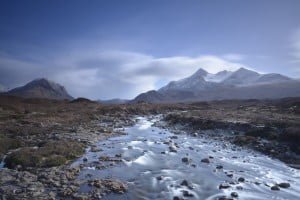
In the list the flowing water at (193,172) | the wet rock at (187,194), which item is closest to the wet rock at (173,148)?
the flowing water at (193,172)

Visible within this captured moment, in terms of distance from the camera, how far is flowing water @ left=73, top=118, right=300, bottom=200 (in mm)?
17469

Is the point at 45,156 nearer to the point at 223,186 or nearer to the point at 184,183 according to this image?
the point at 184,183

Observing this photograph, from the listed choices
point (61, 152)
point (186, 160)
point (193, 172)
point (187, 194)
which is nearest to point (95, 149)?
point (61, 152)

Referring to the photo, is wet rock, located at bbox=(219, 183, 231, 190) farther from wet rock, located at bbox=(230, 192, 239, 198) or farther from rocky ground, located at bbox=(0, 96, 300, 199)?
rocky ground, located at bbox=(0, 96, 300, 199)

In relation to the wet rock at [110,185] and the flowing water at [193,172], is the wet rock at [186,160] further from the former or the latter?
the wet rock at [110,185]

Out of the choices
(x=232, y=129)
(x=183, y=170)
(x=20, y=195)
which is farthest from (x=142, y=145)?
(x=20, y=195)

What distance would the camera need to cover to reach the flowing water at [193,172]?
1747cm

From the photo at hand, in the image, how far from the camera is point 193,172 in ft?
71.4

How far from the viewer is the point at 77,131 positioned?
39.6 m

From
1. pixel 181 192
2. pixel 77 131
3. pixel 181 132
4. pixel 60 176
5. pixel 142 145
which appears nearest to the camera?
pixel 181 192

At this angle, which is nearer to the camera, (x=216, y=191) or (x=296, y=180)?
(x=216, y=191)

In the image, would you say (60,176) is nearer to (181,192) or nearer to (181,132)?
(181,192)

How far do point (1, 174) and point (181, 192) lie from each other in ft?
36.7

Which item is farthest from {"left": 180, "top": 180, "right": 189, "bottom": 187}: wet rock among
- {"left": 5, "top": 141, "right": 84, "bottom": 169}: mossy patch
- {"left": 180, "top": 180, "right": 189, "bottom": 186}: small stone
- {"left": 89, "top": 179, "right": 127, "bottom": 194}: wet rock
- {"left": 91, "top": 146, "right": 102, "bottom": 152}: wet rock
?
{"left": 91, "top": 146, "right": 102, "bottom": 152}: wet rock
